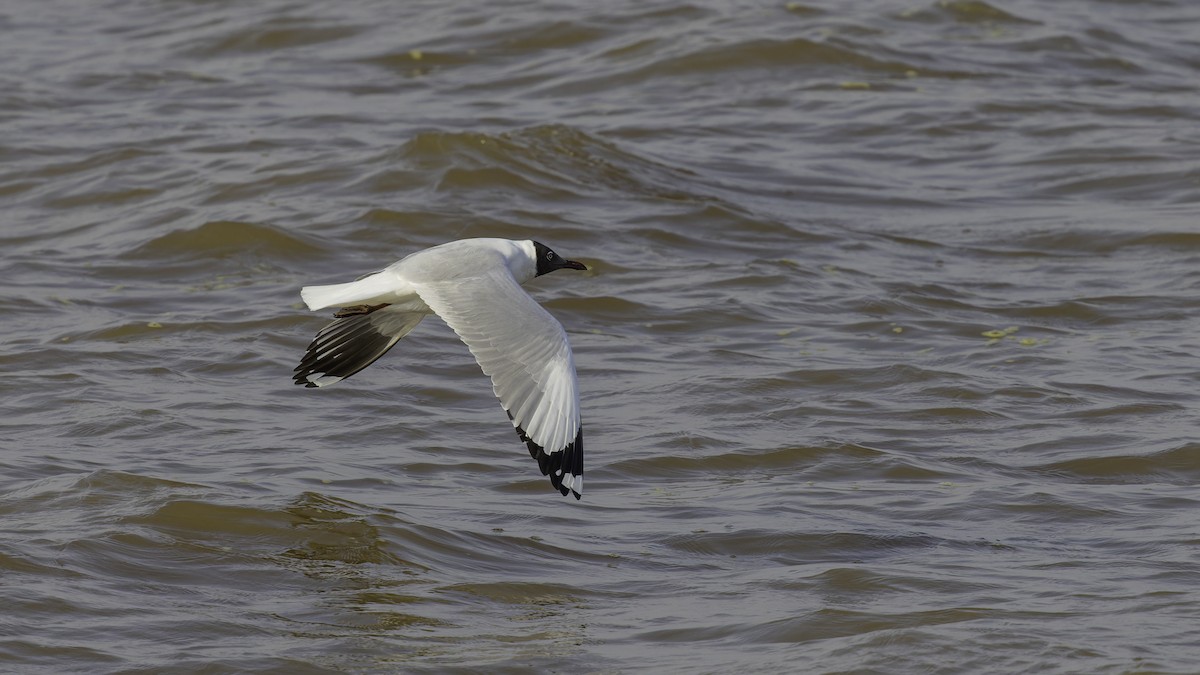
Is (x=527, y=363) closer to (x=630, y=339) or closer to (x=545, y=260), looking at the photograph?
(x=545, y=260)

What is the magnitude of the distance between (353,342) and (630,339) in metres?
2.03

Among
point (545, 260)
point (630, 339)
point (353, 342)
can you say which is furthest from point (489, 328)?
point (630, 339)

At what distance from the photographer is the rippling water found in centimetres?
502

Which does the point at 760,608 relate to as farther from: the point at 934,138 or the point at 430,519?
the point at 934,138

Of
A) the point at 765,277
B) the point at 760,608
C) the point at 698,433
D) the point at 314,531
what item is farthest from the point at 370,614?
the point at 765,277

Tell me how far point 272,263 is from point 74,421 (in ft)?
8.58

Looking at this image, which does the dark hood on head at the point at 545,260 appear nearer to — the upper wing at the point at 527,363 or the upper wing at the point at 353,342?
the upper wing at the point at 353,342

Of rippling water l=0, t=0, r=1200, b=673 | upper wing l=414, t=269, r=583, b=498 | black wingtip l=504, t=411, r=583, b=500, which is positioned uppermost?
upper wing l=414, t=269, r=583, b=498

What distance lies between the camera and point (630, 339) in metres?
8.20

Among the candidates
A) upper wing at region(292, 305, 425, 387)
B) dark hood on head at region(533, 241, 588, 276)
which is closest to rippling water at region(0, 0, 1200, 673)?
upper wing at region(292, 305, 425, 387)

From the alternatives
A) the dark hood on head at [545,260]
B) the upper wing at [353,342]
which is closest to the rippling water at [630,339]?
the upper wing at [353,342]

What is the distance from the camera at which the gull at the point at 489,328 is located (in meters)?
5.33

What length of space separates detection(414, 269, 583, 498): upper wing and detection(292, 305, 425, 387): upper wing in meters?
0.62

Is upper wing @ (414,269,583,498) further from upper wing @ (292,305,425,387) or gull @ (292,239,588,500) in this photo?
upper wing @ (292,305,425,387)
